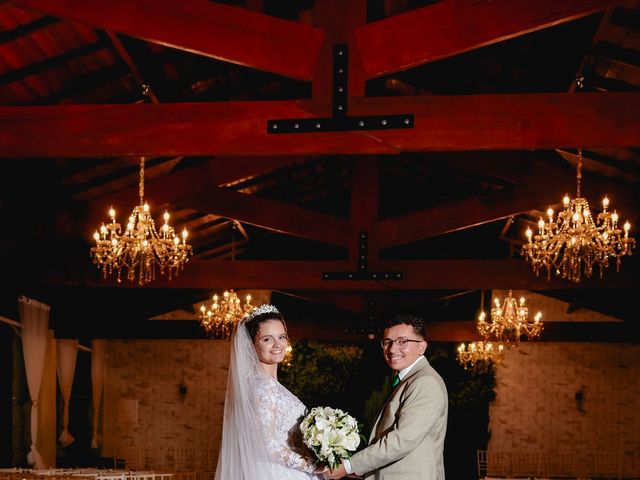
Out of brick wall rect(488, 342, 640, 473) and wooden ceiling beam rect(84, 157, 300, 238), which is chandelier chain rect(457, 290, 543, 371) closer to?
brick wall rect(488, 342, 640, 473)

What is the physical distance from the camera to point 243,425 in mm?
4121

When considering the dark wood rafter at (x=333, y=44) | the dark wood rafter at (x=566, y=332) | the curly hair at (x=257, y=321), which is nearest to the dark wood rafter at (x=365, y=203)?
the dark wood rafter at (x=566, y=332)

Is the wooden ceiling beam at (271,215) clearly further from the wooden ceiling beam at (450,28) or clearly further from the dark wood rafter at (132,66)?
the wooden ceiling beam at (450,28)

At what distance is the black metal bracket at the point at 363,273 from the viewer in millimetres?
10203

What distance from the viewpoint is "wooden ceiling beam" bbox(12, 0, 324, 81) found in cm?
518

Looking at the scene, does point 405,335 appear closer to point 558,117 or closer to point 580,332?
point 558,117

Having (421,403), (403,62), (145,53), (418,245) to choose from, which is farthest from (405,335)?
(418,245)

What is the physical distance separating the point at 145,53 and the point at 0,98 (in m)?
1.33

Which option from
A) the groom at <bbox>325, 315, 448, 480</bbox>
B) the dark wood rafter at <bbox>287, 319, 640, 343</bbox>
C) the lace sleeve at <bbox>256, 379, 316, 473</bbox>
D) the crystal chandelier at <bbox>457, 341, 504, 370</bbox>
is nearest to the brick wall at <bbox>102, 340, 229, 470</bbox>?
the dark wood rafter at <bbox>287, 319, 640, 343</bbox>

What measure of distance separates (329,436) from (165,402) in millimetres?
13559

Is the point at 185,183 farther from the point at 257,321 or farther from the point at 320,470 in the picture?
the point at 320,470

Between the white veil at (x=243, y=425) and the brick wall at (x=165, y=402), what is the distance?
12589 millimetres

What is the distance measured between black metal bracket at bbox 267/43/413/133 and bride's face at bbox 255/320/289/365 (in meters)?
1.50

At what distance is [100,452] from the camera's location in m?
16.0
